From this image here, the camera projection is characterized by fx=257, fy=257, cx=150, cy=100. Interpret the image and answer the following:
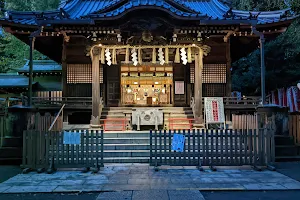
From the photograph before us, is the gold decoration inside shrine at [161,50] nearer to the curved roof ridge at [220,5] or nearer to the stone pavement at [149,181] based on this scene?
the curved roof ridge at [220,5]

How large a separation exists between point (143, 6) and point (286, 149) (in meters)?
8.23

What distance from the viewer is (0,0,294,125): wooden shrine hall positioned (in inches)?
459

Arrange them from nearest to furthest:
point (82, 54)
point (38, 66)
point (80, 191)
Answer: point (80, 191), point (82, 54), point (38, 66)

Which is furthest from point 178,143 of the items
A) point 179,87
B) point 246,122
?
point 179,87

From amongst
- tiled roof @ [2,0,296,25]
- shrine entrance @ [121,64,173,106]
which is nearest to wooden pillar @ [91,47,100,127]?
tiled roof @ [2,0,296,25]

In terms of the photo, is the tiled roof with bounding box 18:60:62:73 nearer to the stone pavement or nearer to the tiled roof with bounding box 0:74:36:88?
the tiled roof with bounding box 0:74:36:88

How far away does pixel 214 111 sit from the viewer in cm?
1306

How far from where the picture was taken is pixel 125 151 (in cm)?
915

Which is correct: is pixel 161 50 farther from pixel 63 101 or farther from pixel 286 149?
pixel 286 149

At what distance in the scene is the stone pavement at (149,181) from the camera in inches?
229

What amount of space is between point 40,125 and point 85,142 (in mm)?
3053

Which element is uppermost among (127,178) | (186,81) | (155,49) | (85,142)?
(155,49)

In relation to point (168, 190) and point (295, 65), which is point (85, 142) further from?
point (295, 65)

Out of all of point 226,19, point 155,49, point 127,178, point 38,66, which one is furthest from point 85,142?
point 38,66
